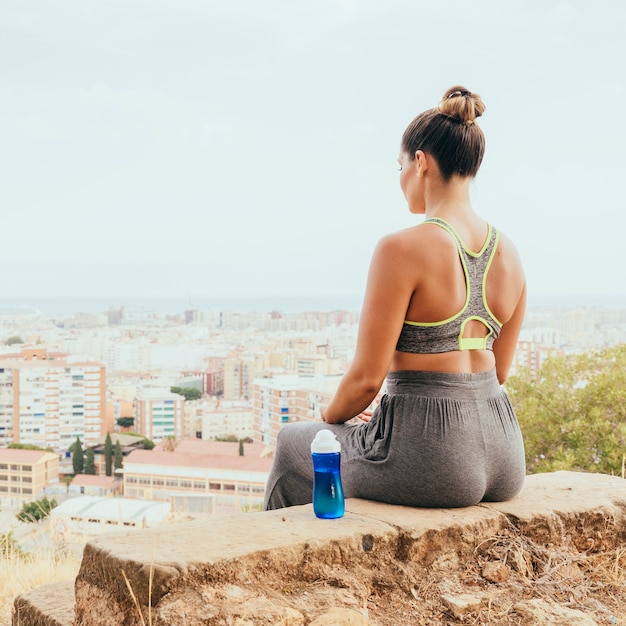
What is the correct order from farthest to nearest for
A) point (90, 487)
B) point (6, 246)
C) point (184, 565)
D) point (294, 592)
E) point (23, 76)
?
1. point (6, 246)
2. point (23, 76)
3. point (90, 487)
4. point (294, 592)
5. point (184, 565)

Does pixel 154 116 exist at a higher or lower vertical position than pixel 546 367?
higher

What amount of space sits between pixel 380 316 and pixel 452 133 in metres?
0.47

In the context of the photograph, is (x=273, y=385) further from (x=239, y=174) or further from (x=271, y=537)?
(x=239, y=174)

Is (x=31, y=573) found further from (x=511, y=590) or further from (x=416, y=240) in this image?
(x=416, y=240)

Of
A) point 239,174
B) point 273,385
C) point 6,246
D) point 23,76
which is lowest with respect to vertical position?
point 273,385

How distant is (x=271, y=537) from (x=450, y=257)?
71 cm

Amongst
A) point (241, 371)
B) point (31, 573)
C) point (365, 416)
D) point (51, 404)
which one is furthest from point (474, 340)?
point (241, 371)

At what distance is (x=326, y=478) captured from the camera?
1597 mm

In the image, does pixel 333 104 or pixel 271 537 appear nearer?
pixel 271 537

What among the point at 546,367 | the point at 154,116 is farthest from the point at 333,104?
the point at 546,367

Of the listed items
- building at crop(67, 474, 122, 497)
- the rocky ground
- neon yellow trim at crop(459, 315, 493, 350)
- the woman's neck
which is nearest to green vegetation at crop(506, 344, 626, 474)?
the rocky ground

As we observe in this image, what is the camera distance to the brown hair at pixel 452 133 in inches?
68.0

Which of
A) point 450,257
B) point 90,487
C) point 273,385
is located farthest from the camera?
point 273,385

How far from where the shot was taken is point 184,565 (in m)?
1.28
